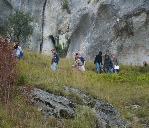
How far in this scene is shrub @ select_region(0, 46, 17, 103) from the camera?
9.08m

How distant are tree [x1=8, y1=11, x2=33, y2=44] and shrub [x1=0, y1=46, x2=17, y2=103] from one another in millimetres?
24558

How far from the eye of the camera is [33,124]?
8078 mm

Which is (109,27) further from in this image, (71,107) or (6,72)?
(6,72)

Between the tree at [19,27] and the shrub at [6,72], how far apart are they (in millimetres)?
24558

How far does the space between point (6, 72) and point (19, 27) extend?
25545 millimetres

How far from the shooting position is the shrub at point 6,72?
908 centimetres

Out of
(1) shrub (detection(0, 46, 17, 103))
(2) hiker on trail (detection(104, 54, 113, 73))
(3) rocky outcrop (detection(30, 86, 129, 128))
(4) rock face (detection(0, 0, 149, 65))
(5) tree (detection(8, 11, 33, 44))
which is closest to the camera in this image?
(1) shrub (detection(0, 46, 17, 103))

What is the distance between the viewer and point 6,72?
30.3ft

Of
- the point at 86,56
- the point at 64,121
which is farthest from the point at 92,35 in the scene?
the point at 64,121

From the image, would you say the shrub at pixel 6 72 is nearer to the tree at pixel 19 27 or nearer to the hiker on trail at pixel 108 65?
the hiker on trail at pixel 108 65

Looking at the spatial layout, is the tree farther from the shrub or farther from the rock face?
the shrub

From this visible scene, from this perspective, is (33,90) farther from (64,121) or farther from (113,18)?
(113,18)

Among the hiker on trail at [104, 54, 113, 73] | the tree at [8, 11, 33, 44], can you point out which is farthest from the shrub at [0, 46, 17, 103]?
the tree at [8, 11, 33, 44]

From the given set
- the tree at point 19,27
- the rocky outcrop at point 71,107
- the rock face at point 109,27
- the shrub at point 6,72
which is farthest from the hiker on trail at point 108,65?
the tree at point 19,27
